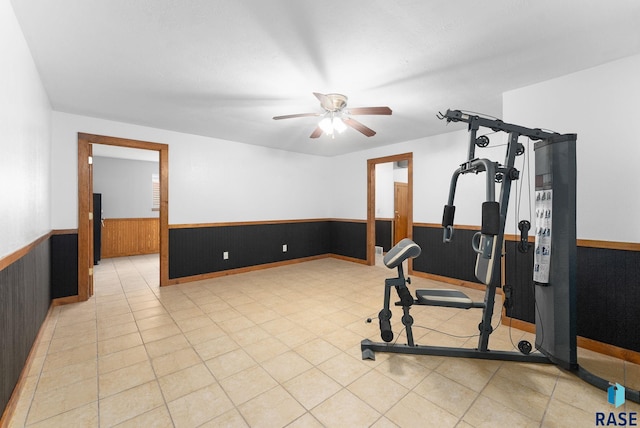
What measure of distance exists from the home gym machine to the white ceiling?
609mm

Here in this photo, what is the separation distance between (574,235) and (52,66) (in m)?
4.56

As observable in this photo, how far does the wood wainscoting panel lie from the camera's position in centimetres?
659

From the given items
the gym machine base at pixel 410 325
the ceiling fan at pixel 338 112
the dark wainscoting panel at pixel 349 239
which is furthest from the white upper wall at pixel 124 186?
the gym machine base at pixel 410 325

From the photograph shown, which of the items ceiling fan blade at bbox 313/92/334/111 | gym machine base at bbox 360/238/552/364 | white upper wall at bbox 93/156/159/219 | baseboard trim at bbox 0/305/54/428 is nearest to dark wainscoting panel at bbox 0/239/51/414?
baseboard trim at bbox 0/305/54/428

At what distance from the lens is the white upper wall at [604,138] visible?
2.17m

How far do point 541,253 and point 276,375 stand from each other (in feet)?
7.56

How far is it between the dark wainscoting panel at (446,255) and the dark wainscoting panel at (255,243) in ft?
4.43

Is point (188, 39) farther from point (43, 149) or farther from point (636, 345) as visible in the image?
point (636, 345)

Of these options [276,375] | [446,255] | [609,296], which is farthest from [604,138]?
[276,375]

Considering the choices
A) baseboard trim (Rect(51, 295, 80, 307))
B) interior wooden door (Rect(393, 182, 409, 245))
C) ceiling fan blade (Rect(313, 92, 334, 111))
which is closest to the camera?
ceiling fan blade (Rect(313, 92, 334, 111))

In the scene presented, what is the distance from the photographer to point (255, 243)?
17.3ft

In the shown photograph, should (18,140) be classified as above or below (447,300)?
above

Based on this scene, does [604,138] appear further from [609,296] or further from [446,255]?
[446,255]

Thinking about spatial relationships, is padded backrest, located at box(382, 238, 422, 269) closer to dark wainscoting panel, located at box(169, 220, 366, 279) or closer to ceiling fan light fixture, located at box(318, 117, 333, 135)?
ceiling fan light fixture, located at box(318, 117, 333, 135)
